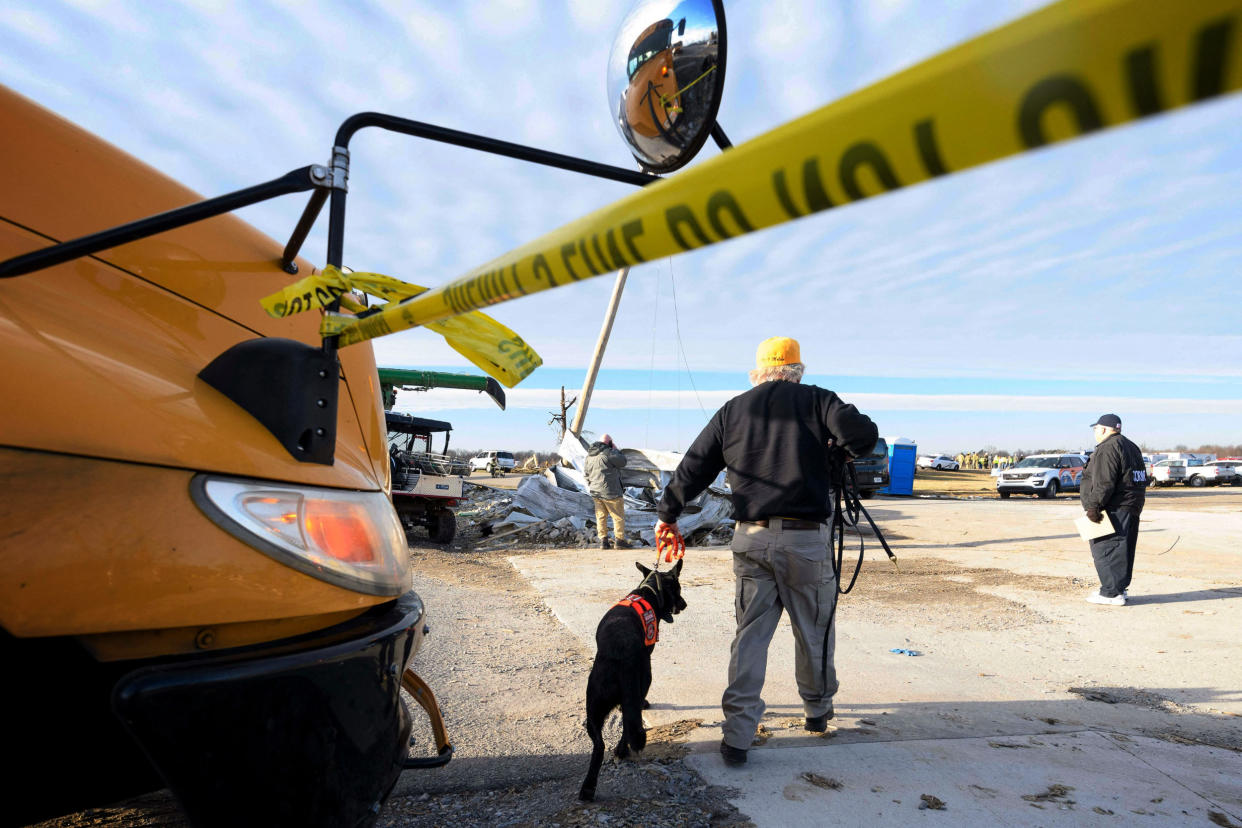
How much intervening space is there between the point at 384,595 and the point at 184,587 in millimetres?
375

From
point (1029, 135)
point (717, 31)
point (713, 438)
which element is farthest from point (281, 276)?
point (713, 438)

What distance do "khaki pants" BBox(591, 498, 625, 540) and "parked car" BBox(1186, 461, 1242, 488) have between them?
4003 centimetres

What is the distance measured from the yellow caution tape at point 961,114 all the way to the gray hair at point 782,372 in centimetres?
241

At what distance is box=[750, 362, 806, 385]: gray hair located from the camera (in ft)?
10.6

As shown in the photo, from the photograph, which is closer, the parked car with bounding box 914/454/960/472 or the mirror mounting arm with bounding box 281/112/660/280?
the mirror mounting arm with bounding box 281/112/660/280

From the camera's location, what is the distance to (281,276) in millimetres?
1796

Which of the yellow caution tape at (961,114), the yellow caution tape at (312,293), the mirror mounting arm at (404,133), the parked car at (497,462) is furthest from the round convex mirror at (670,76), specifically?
the parked car at (497,462)

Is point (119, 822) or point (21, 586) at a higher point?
point (21, 586)

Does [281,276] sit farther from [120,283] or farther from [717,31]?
[717,31]

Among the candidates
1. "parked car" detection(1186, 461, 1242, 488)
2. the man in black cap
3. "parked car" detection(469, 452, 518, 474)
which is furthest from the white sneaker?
Result: "parked car" detection(469, 452, 518, 474)

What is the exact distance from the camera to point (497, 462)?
48.9 m

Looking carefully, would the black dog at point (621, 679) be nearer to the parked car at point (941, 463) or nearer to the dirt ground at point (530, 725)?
the dirt ground at point (530, 725)

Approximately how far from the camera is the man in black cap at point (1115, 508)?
6.18 meters

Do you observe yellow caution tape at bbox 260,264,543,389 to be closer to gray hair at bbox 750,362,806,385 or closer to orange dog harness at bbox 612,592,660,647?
orange dog harness at bbox 612,592,660,647
